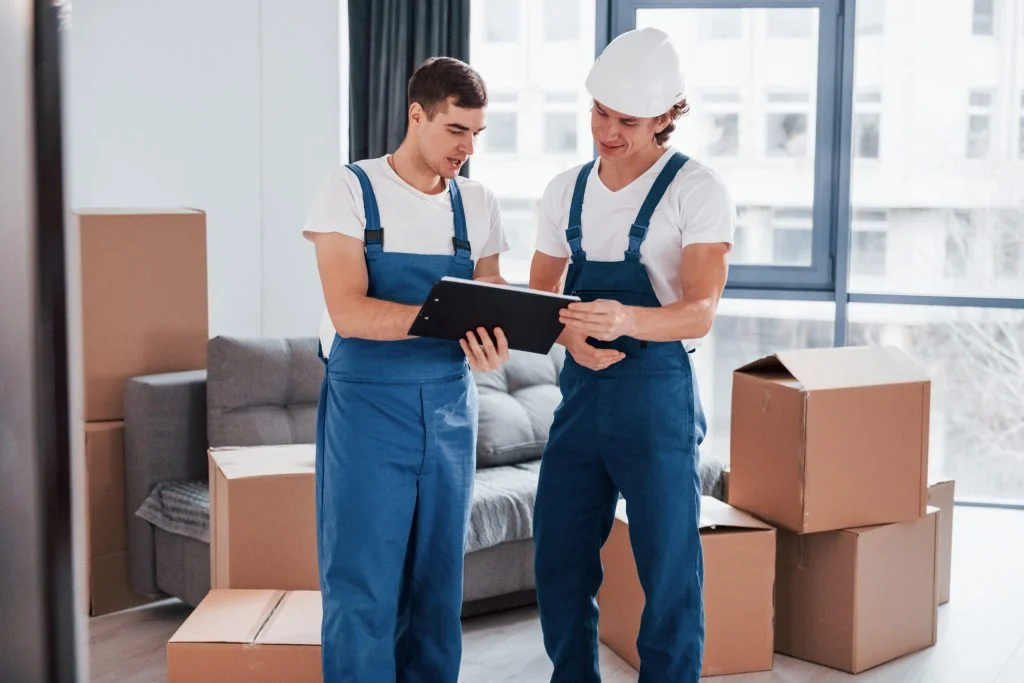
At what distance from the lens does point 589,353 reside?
2.05 meters

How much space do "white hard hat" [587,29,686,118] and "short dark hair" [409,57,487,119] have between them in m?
0.24

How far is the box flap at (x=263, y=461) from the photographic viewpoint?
2.65m

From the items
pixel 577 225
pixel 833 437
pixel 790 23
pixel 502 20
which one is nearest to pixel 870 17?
pixel 790 23

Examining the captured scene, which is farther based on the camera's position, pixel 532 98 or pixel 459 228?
pixel 532 98

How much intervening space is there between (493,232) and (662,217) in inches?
13.3

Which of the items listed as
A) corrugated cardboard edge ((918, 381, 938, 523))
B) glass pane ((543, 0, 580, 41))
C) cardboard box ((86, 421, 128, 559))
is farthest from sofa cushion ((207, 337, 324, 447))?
glass pane ((543, 0, 580, 41))

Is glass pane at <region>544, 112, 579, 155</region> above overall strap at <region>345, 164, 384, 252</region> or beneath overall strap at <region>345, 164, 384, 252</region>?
above

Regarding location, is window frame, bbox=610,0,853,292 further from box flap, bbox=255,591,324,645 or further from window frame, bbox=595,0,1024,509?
box flap, bbox=255,591,324,645

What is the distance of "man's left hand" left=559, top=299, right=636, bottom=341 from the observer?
1.92 metres

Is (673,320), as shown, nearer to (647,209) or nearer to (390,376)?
(647,209)

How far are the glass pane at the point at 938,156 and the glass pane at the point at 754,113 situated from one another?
0.23 meters

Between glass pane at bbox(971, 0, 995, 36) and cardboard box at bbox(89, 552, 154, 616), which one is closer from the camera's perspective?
cardboard box at bbox(89, 552, 154, 616)

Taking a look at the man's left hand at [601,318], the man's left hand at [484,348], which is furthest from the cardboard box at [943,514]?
the man's left hand at [484,348]

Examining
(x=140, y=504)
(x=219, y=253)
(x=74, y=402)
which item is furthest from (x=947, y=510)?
(x=74, y=402)
